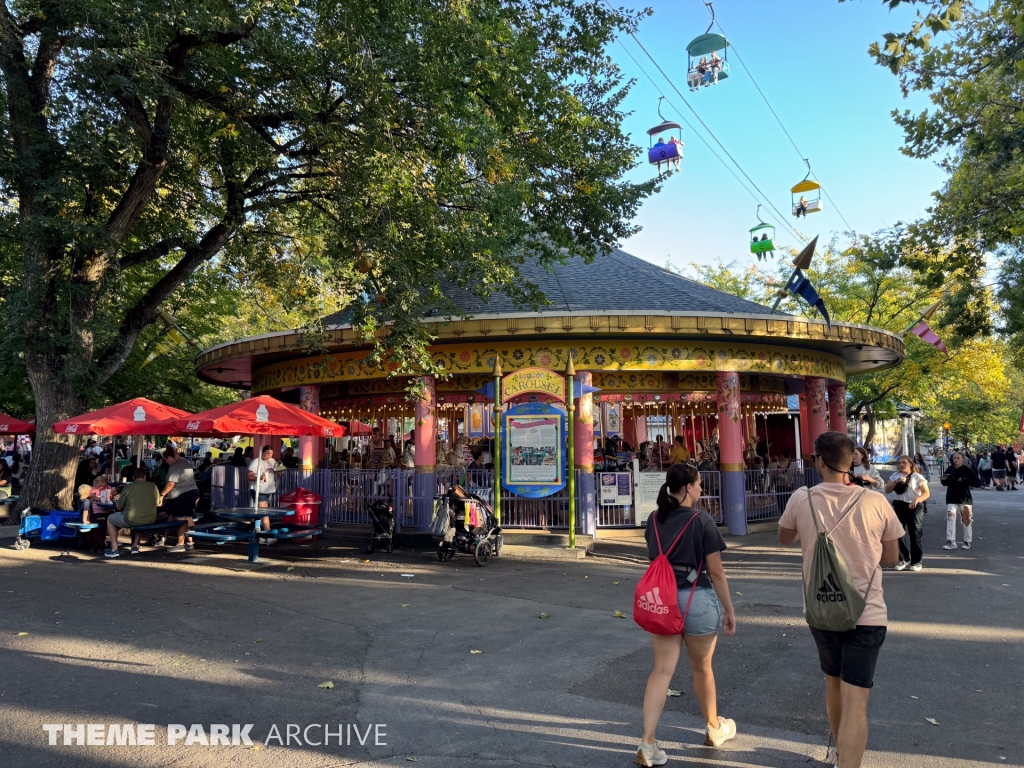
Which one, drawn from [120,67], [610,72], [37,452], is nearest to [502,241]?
[610,72]

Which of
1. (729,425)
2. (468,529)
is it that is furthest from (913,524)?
(468,529)

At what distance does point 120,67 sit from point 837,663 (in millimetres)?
11263

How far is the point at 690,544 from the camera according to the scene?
4.01 metres

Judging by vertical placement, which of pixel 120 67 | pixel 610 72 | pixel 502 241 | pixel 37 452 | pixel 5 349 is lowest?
pixel 37 452

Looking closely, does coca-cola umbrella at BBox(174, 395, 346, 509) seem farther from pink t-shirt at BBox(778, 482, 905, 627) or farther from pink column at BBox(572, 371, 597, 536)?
pink t-shirt at BBox(778, 482, 905, 627)

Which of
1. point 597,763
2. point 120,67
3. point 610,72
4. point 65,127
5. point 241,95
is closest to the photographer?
point 597,763

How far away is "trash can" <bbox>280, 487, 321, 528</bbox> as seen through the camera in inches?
526

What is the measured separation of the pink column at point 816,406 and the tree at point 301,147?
647cm

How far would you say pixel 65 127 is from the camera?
12.1 m

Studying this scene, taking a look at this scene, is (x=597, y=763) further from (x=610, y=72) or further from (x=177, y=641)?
(x=610, y=72)

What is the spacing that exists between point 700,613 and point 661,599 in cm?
25

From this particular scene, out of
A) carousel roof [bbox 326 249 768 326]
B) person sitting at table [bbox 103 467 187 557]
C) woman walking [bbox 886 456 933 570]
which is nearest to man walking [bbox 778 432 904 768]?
woman walking [bbox 886 456 933 570]

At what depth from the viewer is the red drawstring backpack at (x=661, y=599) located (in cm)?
390

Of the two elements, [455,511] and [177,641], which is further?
[455,511]
